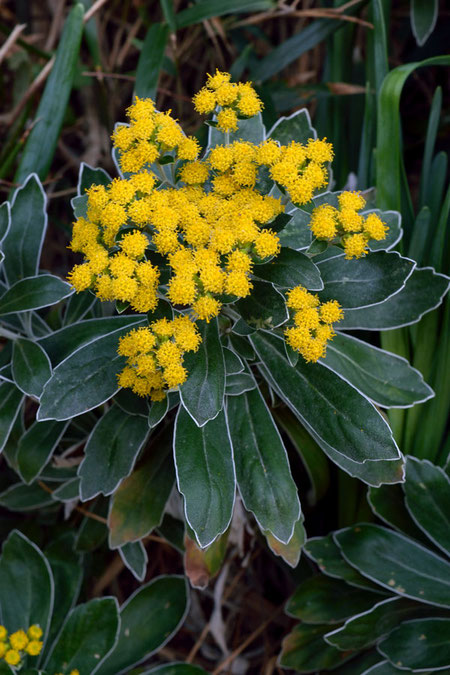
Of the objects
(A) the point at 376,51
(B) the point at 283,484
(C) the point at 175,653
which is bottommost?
(C) the point at 175,653

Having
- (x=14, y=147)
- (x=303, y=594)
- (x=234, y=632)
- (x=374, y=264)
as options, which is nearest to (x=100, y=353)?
(x=374, y=264)

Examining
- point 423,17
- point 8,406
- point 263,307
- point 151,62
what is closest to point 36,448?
point 8,406

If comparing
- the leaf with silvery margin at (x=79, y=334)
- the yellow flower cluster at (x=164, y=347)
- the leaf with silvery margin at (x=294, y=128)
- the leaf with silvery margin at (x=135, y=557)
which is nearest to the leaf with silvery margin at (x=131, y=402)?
the leaf with silvery margin at (x=79, y=334)

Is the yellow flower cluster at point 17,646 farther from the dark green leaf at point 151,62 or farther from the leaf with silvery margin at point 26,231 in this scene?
the dark green leaf at point 151,62

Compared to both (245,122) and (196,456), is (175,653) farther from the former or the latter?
(245,122)

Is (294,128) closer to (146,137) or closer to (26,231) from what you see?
(146,137)

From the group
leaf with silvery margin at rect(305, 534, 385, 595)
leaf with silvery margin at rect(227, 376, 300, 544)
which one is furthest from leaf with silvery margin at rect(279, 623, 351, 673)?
leaf with silvery margin at rect(227, 376, 300, 544)
